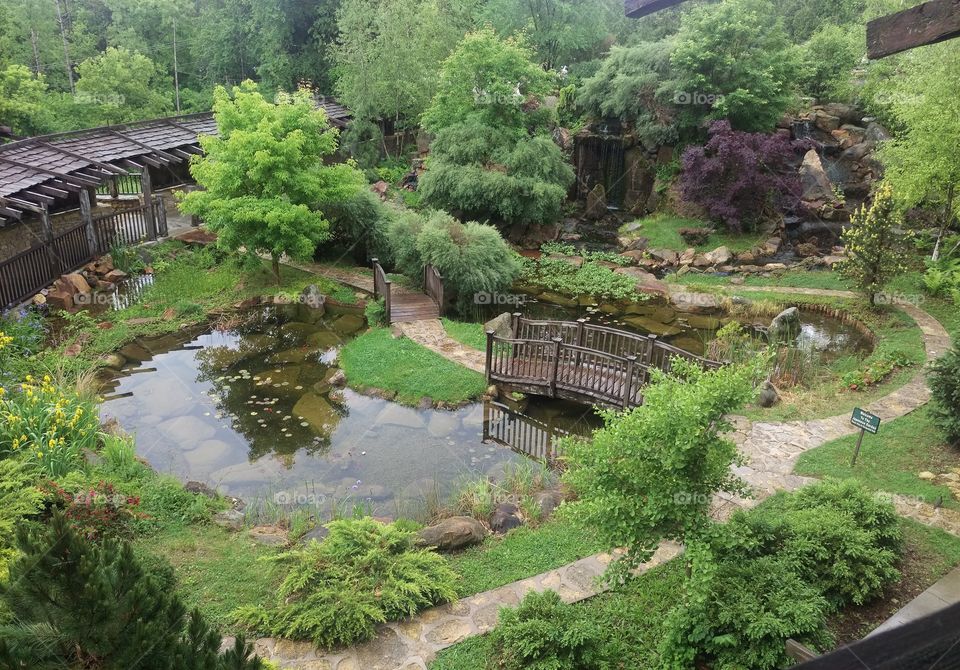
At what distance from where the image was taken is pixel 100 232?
712 inches

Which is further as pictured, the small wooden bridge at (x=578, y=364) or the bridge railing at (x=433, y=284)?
the bridge railing at (x=433, y=284)

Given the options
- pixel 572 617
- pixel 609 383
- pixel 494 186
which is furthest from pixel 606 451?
pixel 494 186

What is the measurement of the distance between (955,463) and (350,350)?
10.9m

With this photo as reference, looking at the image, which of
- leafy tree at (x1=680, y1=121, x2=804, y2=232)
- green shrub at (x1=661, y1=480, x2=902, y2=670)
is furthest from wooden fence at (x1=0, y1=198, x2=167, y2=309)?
leafy tree at (x1=680, y1=121, x2=804, y2=232)

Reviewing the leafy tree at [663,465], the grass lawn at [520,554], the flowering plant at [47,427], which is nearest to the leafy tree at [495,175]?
the flowering plant at [47,427]

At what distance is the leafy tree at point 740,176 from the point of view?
66.6 ft

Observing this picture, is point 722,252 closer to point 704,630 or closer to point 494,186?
point 494,186

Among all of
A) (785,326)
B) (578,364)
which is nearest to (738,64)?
(785,326)

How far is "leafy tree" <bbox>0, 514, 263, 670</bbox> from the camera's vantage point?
120 inches

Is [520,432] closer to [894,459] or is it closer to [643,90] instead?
[894,459]

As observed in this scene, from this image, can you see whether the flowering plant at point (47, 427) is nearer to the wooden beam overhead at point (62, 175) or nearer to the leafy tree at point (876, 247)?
the wooden beam overhead at point (62, 175)

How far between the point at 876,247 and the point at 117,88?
27181mm

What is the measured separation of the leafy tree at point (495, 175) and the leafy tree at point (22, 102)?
13.5 meters

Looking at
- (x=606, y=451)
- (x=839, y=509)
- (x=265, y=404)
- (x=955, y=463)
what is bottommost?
(x=265, y=404)
